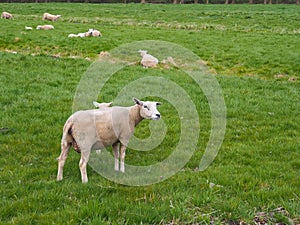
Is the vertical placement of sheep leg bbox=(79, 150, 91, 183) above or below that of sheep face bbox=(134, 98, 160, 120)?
below

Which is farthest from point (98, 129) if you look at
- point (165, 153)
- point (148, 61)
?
point (148, 61)

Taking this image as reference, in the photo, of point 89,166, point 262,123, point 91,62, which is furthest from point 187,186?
point 91,62

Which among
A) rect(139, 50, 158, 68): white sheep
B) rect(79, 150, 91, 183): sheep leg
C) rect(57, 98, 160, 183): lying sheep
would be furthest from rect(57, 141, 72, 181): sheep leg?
rect(139, 50, 158, 68): white sheep

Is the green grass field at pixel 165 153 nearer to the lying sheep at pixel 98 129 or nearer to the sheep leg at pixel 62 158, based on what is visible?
the sheep leg at pixel 62 158

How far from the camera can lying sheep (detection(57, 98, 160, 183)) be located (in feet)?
20.4

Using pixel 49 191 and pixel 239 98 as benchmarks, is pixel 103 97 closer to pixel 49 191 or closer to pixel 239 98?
pixel 239 98

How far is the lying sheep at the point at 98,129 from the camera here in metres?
6.21

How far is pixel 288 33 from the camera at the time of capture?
28438 millimetres

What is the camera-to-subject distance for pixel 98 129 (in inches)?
251

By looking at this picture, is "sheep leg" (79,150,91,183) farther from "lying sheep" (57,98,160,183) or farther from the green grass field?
the green grass field

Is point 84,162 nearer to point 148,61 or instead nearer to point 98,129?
point 98,129

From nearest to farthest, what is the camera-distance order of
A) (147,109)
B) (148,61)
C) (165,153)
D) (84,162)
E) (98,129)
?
(84,162)
(98,129)
(147,109)
(165,153)
(148,61)

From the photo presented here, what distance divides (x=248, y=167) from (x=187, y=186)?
153 centimetres

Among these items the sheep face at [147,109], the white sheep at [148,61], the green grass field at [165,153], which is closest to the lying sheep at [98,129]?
the sheep face at [147,109]
